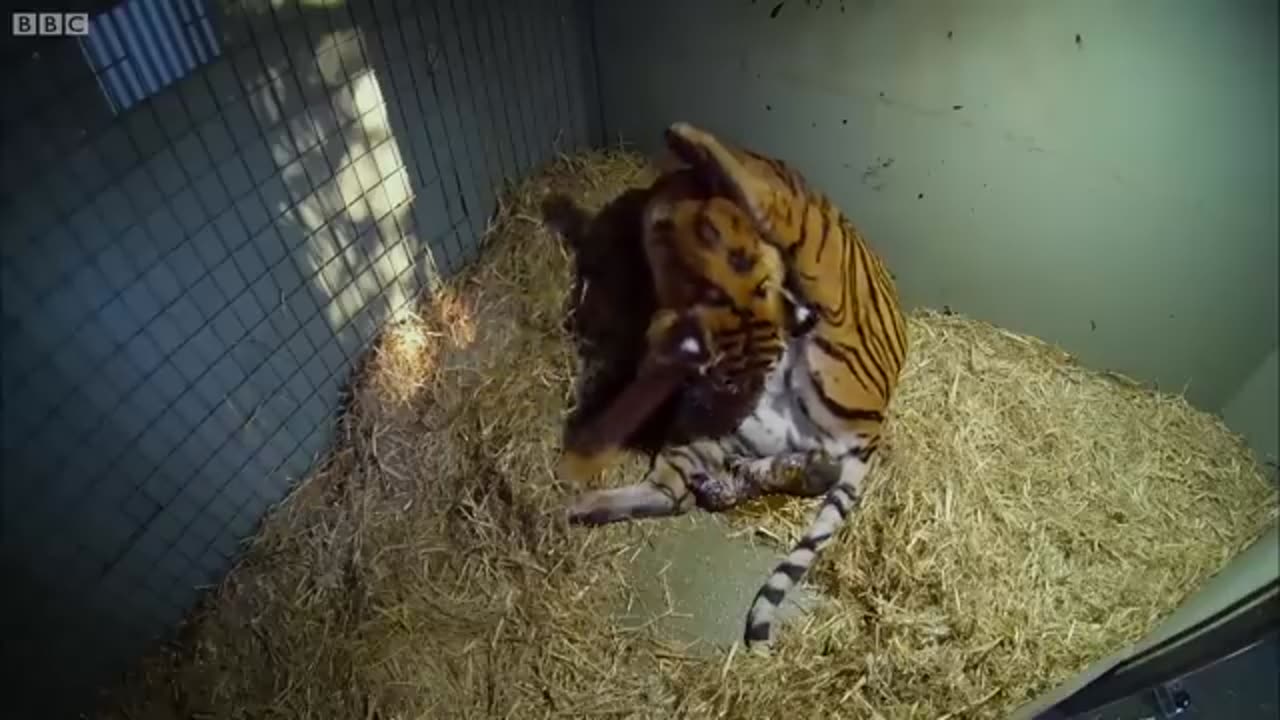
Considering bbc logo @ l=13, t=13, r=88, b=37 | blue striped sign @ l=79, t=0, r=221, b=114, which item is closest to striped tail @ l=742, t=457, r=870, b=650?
blue striped sign @ l=79, t=0, r=221, b=114

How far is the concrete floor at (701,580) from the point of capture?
1941 millimetres

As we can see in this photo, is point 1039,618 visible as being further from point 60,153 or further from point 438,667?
point 60,153

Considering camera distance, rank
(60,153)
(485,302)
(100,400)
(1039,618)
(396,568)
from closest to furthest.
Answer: (60,153), (100,400), (1039,618), (396,568), (485,302)

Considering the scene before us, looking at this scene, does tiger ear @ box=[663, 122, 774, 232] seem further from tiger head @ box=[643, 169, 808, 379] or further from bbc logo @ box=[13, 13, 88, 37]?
bbc logo @ box=[13, 13, 88, 37]

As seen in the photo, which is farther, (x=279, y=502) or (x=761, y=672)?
(x=279, y=502)

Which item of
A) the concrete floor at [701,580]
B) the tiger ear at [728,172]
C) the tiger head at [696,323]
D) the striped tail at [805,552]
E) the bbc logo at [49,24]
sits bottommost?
the concrete floor at [701,580]

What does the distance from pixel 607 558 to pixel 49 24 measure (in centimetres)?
124

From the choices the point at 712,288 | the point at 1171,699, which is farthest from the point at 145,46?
the point at 1171,699

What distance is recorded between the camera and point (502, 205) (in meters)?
2.26

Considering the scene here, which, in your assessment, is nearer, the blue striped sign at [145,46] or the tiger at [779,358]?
the blue striped sign at [145,46]

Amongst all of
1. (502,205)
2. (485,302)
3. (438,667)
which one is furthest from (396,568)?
(502,205)

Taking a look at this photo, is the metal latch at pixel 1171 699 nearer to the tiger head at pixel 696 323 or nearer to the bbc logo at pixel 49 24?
the tiger head at pixel 696 323

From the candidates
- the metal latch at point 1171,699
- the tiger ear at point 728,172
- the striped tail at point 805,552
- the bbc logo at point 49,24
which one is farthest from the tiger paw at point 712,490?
the bbc logo at point 49,24

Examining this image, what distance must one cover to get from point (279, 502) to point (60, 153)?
2.66 ft
